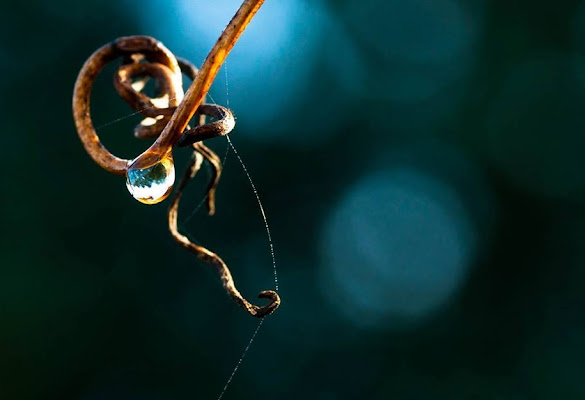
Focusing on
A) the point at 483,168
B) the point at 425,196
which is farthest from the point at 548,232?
the point at 425,196

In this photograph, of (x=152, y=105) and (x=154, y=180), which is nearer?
(x=154, y=180)

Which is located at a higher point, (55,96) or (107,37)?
(107,37)

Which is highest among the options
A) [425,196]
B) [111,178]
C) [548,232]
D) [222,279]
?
[222,279]

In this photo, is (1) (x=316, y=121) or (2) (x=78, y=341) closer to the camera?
(2) (x=78, y=341)

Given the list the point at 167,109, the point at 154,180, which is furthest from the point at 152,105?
the point at 154,180

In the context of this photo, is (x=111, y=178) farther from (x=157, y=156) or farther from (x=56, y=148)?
(x=157, y=156)

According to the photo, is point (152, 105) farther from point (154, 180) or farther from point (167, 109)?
point (154, 180)
